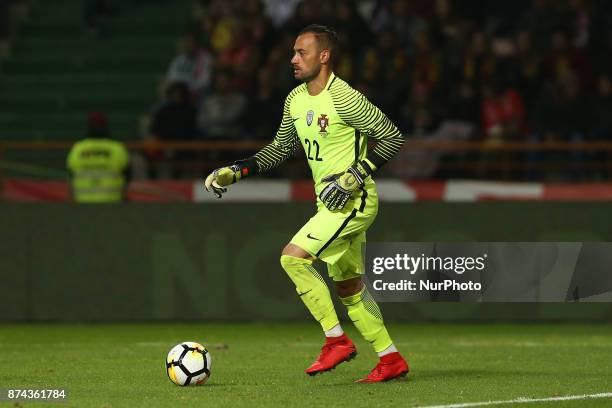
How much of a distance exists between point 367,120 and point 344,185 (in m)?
0.49

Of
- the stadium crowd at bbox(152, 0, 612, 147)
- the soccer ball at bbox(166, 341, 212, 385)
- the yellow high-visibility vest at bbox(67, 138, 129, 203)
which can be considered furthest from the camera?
the stadium crowd at bbox(152, 0, 612, 147)

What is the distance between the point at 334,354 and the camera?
934 centimetres

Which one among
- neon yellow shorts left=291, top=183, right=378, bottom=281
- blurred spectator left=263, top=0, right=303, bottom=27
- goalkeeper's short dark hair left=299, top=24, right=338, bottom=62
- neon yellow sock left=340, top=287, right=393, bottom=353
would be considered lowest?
neon yellow sock left=340, top=287, right=393, bottom=353

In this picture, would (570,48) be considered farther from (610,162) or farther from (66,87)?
(66,87)

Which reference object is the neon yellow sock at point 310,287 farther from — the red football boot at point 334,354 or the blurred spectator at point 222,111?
the blurred spectator at point 222,111

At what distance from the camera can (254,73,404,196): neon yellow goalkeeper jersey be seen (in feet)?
30.6

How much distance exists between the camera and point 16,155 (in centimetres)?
1742

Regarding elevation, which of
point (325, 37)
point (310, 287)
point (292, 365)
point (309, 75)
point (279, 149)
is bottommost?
point (292, 365)

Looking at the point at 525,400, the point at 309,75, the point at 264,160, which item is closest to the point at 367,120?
the point at 309,75

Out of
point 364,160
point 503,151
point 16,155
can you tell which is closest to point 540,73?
point 503,151

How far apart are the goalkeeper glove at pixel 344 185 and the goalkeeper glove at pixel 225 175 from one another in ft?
2.43

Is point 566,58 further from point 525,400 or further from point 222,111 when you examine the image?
point 525,400

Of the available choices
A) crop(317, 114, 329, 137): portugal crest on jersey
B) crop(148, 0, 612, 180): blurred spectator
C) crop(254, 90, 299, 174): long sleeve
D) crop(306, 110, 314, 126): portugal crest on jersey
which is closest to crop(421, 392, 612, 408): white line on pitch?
crop(317, 114, 329, 137): portugal crest on jersey

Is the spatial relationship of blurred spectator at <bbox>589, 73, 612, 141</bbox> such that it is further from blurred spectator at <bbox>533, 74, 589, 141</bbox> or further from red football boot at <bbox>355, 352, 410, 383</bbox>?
red football boot at <bbox>355, 352, 410, 383</bbox>
